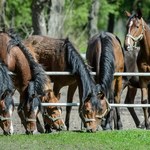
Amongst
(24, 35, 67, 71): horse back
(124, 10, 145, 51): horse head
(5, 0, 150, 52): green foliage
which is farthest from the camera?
(5, 0, 150, 52): green foliage

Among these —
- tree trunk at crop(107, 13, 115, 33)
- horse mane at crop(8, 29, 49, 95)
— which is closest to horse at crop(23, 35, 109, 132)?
horse mane at crop(8, 29, 49, 95)

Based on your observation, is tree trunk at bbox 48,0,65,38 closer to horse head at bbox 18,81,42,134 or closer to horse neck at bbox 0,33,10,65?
horse neck at bbox 0,33,10,65

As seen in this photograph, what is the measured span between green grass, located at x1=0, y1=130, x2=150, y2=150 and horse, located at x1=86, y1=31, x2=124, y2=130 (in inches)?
44.0

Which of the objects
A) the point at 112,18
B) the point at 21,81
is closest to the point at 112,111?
the point at 21,81

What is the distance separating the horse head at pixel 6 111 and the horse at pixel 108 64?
69.2 inches

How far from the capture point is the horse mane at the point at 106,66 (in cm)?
1156

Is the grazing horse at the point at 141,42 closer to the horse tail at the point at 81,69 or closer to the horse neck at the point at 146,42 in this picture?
the horse neck at the point at 146,42

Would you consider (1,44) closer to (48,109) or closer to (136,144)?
(48,109)

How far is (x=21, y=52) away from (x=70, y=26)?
27.4 metres

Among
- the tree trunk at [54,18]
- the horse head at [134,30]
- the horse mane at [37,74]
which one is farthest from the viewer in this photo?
the tree trunk at [54,18]

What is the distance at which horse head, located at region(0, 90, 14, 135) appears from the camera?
10.5m

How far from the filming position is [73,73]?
1159 centimetres

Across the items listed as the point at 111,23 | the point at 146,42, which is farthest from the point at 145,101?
the point at 111,23

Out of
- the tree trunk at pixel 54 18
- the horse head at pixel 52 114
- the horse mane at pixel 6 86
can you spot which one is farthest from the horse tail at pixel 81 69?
the tree trunk at pixel 54 18
